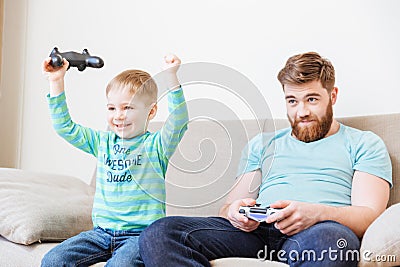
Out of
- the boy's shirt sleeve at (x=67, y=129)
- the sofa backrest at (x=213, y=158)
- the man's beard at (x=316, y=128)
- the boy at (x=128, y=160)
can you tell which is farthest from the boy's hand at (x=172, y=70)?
the man's beard at (x=316, y=128)

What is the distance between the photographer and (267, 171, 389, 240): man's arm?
1.50 meters

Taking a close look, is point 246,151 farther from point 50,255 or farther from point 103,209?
point 50,255

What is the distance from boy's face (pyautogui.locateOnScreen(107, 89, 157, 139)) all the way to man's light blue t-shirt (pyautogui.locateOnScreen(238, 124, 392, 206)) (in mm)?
350

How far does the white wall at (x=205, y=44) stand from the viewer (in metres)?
2.12

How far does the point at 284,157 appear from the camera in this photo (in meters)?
1.83

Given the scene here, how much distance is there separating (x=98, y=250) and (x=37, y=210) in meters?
0.28

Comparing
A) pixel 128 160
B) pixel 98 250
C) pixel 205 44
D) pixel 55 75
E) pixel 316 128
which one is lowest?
pixel 98 250

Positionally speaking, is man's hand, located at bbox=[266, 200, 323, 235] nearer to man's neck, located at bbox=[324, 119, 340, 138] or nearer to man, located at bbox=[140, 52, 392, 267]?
man, located at bbox=[140, 52, 392, 267]

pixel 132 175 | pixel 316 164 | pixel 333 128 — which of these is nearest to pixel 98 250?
pixel 132 175

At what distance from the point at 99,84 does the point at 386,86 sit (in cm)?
138

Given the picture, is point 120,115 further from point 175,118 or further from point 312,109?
point 312,109

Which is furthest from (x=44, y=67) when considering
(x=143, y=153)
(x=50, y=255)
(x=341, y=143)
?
(x=341, y=143)

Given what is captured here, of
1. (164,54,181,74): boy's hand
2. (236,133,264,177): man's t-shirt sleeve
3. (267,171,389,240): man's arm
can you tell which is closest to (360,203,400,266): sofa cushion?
(267,171,389,240): man's arm

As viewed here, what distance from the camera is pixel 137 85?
66.4 inches
